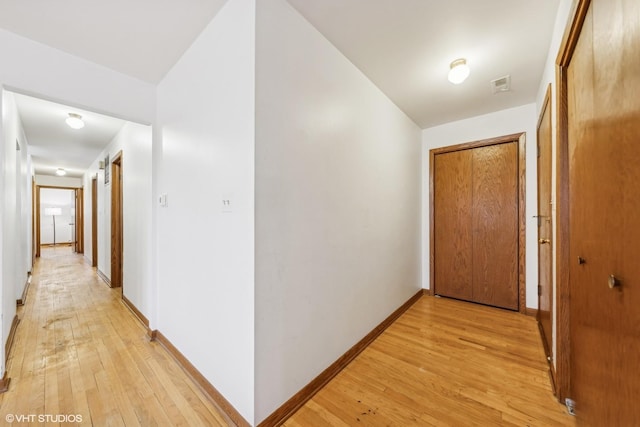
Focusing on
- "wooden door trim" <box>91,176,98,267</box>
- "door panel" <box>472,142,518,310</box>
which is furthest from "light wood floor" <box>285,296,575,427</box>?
"wooden door trim" <box>91,176,98,267</box>

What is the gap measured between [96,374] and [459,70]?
3598 mm

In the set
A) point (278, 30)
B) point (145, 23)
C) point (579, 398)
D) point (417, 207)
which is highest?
point (145, 23)

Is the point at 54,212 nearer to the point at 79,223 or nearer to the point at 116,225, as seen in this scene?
the point at 79,223

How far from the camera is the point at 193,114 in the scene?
5.81 ft

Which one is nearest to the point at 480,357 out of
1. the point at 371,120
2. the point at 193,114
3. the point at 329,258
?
the point at 329,258

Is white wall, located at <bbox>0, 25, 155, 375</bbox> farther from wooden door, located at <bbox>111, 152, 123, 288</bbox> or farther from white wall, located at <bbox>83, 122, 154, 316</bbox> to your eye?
wooden door, located at <bbox>111, 152, 123, 288</bbox>

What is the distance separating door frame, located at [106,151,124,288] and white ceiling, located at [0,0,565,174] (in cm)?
233

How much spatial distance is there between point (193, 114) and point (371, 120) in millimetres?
1512

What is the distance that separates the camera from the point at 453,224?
10.8ft

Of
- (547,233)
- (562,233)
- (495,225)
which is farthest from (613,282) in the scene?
(495,225)

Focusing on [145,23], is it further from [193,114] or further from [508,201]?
[508,201]

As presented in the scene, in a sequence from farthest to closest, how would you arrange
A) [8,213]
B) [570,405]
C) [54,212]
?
[54,212]
[8,213]
[570,405]

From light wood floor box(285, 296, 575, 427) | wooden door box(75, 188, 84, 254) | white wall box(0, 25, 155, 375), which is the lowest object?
light wood floor box(285, 296, 575, 427)

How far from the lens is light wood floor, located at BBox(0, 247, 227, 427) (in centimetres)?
142
